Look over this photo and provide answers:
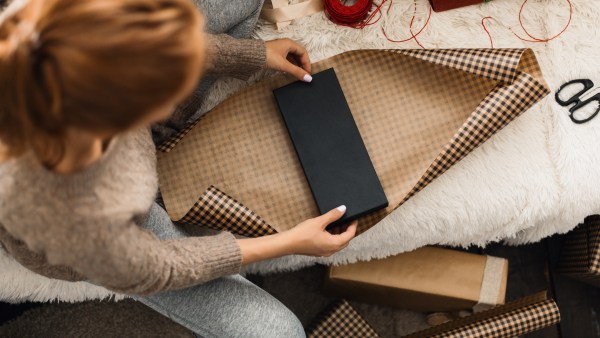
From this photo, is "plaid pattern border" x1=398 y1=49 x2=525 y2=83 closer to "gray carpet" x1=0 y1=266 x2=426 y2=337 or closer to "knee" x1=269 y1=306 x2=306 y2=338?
"knee" x1=269 y1=306 x2=306 y2=338

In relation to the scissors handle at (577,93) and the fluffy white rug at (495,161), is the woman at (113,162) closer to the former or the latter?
the fluffy white rug at (495,161)

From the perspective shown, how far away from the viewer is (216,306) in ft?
2.73

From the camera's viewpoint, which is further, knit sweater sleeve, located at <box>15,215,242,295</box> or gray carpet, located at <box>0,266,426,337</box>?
gray carpet, located at <box>0,266,426,337</box>

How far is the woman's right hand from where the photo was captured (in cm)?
79

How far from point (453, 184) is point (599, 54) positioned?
326mm

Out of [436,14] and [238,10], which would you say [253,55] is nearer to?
[238,10]

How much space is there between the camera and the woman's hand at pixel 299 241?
0.79 metres

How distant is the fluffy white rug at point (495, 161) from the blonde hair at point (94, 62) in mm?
431

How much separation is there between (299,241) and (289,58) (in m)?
0.31

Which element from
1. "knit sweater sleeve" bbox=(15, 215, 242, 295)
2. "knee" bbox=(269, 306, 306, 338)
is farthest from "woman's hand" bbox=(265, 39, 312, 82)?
"knee" bbox=(269, 306, 306, 338)

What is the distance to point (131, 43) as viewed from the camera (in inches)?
17.7

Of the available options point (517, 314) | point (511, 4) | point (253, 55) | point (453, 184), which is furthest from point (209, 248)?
point (511, 4)

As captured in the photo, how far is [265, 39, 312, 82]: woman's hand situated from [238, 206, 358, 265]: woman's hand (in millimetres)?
218

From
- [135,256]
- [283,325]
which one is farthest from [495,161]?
[135,256]
